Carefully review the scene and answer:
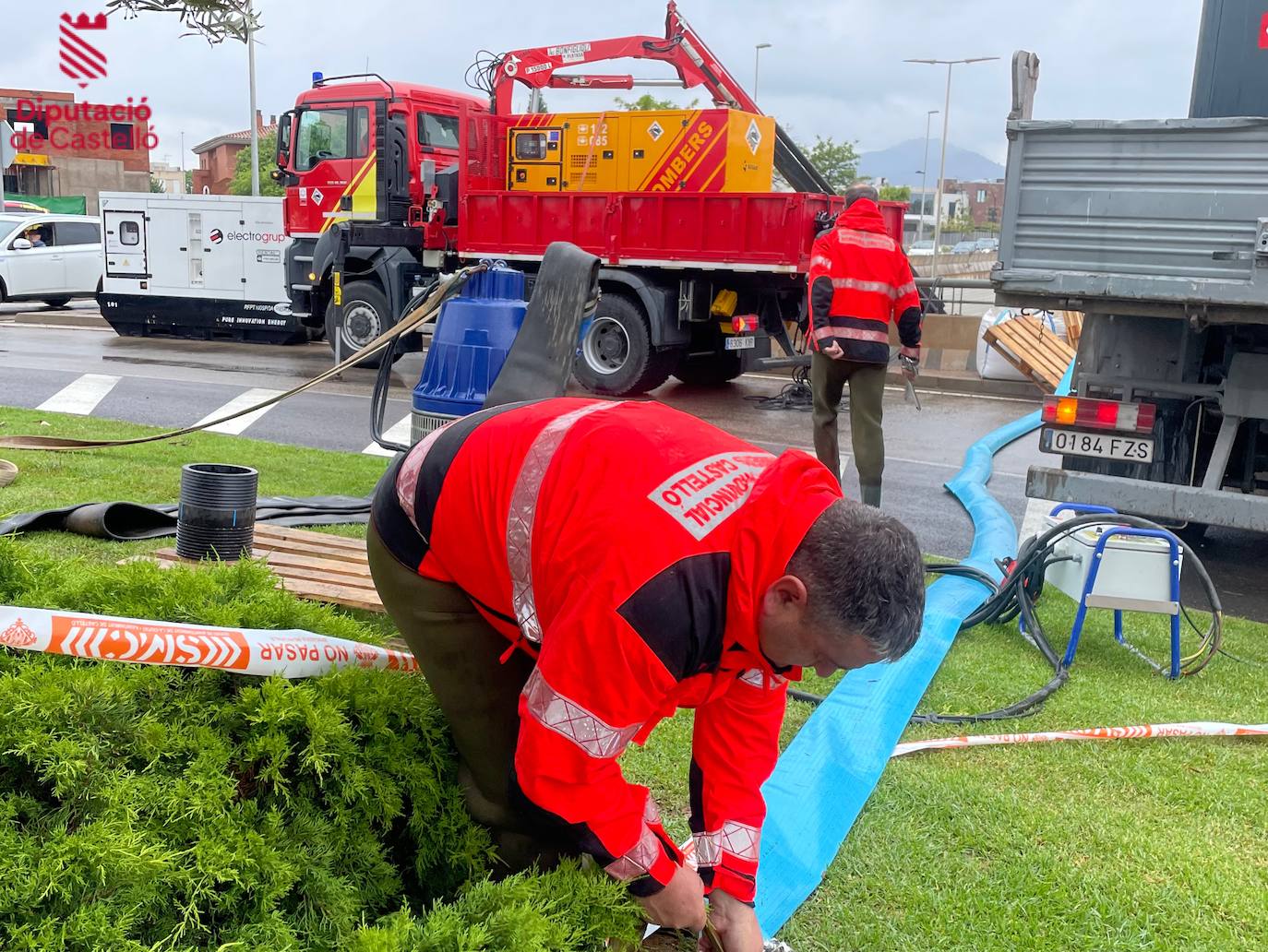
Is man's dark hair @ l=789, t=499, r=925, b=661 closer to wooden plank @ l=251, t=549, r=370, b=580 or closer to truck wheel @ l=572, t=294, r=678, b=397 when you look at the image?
wooden plank @ l=251, t=549, r=370, b=580

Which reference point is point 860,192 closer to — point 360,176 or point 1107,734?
point 1107,734

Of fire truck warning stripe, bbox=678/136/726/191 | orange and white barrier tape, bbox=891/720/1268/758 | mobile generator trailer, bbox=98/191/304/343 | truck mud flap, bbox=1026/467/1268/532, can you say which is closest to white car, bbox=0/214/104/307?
mobile generator trailer, bbox=98/191/304/343

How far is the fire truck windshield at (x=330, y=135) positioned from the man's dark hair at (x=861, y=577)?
13.1 metres

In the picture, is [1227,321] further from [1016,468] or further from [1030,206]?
[1016,468]

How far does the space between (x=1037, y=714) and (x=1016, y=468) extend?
5.43m

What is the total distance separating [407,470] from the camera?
93.2 inches

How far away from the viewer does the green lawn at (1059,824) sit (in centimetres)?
276

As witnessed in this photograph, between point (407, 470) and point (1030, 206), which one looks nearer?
point (407, 470)

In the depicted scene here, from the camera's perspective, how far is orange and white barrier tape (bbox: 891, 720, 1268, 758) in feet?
12.3

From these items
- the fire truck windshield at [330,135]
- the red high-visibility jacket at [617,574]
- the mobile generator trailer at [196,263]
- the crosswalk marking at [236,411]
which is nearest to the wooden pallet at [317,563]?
the red high-visibility jacket at [617,574]

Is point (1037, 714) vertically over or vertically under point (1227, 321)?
under

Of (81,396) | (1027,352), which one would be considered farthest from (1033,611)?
(1027,352)

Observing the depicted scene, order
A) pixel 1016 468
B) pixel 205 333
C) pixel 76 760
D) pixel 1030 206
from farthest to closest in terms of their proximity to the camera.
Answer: pixel 205 333 → pixel 1016 468 → pixel 1030 206 → pixel 76 760

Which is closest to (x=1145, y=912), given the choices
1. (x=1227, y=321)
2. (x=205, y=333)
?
(x=1227, y=321)
